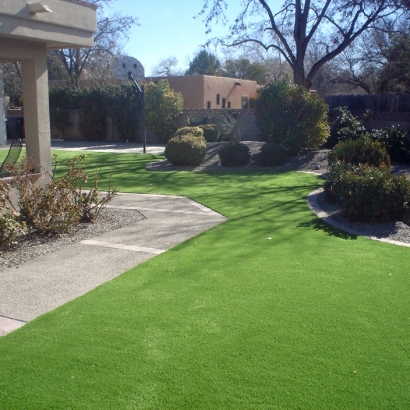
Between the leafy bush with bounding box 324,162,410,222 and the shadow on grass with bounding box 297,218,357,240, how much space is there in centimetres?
51

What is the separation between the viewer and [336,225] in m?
8.23

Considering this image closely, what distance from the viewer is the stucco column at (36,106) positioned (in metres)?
9.02

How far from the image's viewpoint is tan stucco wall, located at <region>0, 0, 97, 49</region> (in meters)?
7.84

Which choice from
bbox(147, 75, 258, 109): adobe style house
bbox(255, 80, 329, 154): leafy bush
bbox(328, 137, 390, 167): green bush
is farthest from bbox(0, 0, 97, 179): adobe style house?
bbox(147, 75, 258, 109): adobe style house

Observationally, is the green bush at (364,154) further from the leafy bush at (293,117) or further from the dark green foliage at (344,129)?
the dark green foliage at (344,129)

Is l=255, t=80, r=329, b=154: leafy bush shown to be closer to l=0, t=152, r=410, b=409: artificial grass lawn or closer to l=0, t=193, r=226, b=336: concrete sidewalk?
l=0, t=193, r=226, b=336: concrete sidewalk

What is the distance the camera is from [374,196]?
8078 mm

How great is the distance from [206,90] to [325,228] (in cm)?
2827

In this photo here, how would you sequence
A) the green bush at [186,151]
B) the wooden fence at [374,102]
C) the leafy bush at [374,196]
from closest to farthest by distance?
the leafy bush at [374,196] → the green bush at [186,151] → the wooden fence at [374,102]

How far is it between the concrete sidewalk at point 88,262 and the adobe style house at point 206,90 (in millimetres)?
26249

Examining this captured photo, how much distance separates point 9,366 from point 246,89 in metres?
39.6

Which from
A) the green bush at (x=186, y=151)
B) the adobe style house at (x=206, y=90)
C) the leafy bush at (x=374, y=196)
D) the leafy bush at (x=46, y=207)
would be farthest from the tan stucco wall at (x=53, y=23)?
the adobe style house at (x=206, y=90)

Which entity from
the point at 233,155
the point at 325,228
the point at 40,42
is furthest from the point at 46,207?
the point at 233,155

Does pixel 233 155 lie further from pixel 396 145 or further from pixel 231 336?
pixel 231 336
